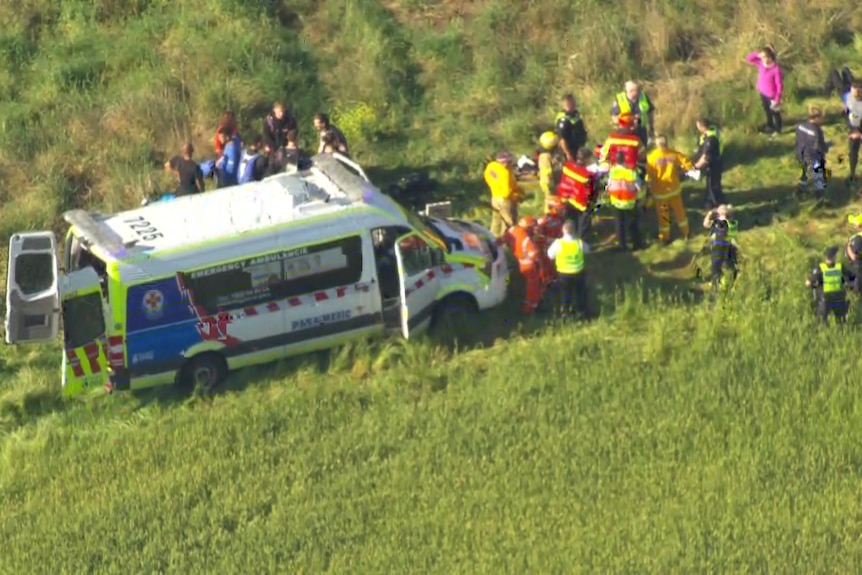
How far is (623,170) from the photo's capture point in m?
20.2

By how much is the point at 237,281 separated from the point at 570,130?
6439 millimetres

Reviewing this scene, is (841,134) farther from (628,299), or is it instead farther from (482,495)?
(482,495)

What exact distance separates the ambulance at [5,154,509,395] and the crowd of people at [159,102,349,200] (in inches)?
71.6

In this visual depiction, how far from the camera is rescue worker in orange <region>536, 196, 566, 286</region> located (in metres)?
19.7

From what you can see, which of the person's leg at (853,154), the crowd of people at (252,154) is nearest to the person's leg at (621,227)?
the person's leg at (853,154)

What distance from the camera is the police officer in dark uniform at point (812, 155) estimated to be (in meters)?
21.6

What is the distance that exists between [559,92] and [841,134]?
480 centimetres

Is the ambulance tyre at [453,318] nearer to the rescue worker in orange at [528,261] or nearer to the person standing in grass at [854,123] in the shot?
the rescue worker in orange at [528,261]

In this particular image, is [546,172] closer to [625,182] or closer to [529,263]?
[625,182]

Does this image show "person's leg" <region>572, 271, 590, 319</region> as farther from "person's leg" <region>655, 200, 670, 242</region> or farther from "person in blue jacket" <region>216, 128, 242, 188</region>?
"person in blue jacket" <region>216, 128, 242, 188</region>

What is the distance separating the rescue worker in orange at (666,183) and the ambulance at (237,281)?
8.74 ft

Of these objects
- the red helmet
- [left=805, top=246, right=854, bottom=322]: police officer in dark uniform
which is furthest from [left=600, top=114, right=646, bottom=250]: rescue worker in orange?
[left=805, top=246, right=854, bottom=322]: police officer in dark uniform

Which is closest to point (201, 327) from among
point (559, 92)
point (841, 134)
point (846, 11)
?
point (559, 92)

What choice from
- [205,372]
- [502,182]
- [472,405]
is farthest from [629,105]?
[205,372]
